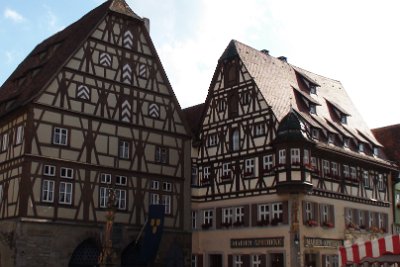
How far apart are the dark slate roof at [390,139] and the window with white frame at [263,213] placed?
568 inches

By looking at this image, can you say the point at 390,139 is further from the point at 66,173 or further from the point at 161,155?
the point at 66,173

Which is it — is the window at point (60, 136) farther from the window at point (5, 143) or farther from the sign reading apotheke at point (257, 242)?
the sign reading apotheke at point (257, 242)

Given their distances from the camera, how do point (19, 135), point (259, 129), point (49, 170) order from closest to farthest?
point (49, 170), point (19, 135), point (259, 129)

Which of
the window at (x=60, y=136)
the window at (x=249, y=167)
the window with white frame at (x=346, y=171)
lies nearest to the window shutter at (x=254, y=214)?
the window at (x=249, y=167)

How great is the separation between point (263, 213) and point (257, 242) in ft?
5.63

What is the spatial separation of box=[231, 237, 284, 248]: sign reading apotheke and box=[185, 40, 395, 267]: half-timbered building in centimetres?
6

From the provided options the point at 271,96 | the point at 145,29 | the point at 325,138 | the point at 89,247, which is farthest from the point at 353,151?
the point at 89,247

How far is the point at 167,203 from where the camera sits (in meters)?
35.7

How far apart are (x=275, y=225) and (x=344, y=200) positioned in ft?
18.8

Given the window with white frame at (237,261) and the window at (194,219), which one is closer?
the window with white frame at (237,261)

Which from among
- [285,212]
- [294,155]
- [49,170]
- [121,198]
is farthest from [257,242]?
[49,170]

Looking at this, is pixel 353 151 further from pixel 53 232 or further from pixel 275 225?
pixel 53 232

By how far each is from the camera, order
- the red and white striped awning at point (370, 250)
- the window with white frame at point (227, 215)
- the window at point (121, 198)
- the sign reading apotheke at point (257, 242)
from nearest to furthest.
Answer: the red and white striped awning at point (370, 250), the sign reading apotheke at point (257, 242), the window at point (121, 198), the window with white frame at point (227, 215)

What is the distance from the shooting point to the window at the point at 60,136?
30.8 m
